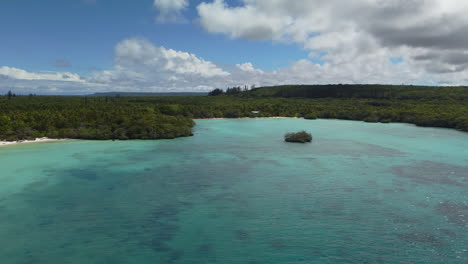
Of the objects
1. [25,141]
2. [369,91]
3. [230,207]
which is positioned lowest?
[230,207]

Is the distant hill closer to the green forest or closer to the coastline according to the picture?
the green forest

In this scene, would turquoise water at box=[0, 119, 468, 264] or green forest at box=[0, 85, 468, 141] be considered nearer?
turquoise water at box=[0, 119, 468, 264]

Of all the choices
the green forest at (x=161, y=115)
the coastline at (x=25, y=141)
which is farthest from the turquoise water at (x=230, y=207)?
the green forest at (x=161, y=115)

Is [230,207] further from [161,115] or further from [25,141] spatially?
[161,115]

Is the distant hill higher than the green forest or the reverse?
higher

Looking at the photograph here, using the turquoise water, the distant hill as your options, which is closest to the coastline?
Answer: the turquoise water

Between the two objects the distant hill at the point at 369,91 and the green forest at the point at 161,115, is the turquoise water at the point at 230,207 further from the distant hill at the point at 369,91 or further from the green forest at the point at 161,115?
the distant hill at the point at 369,91

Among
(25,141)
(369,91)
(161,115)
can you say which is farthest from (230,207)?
(369,91)
